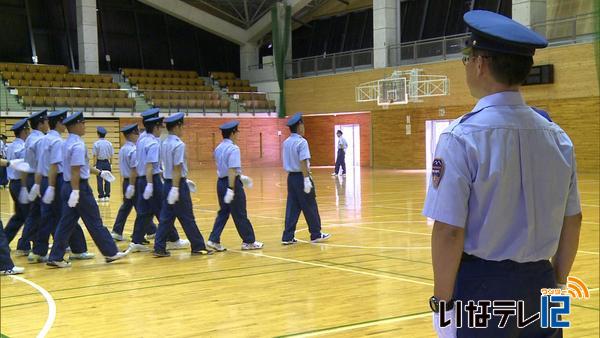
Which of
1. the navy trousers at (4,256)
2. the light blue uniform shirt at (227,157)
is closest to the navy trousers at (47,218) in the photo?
the navy trousers at (4,256)

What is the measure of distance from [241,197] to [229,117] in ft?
80.9

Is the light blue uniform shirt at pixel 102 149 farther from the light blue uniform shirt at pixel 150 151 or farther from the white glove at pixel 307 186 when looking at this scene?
the white glove at pixel 307 186

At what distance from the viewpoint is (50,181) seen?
8977mm

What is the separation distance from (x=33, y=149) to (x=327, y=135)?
2692 centimetres

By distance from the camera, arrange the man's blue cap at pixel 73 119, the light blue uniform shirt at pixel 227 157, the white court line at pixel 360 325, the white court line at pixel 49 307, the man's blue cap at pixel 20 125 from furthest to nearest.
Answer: the man's blue cap at pixel 20 125
the light blue uniform shirt at pixel 227 157
the man's blue cap at pixel 73 119
the white court line at pixel 49 307
the white court line at pixel 360 325

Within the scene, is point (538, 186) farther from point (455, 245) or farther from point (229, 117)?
point (229, 117)

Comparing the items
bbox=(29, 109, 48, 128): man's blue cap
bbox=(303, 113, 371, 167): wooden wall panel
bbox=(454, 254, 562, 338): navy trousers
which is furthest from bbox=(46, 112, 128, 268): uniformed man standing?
bbox=(303, 113, 371, 167): wooden wall panel

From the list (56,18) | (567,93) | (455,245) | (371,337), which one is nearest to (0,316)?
(371,337)

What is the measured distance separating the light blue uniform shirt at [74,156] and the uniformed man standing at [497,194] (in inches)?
272

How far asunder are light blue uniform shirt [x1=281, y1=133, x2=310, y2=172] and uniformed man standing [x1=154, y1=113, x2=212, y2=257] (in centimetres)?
164

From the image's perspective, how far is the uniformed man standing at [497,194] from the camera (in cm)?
234

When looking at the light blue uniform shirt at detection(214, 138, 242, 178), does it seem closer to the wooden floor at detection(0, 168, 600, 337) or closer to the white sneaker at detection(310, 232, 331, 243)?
the wooden floor at detection(0, 168, 600, 337)

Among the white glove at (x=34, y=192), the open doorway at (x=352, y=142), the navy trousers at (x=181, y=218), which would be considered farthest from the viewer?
the open doorway at (x=352, y=142)

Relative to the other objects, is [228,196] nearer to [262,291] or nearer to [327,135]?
[262,291]
